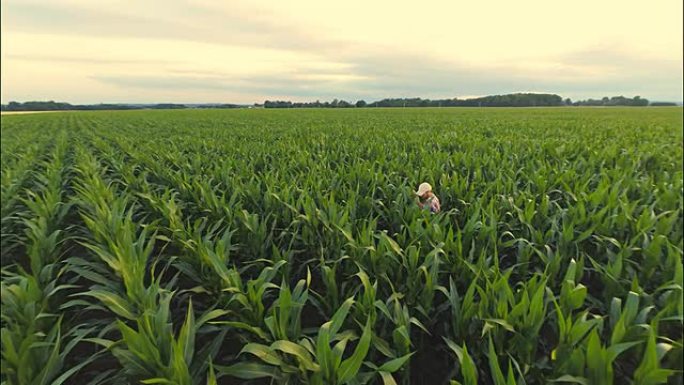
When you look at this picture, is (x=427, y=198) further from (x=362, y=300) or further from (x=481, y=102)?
(x=481, y=102)

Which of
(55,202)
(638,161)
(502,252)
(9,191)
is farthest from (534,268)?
(9,191)

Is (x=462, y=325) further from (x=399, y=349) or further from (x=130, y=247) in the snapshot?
(x=130, y=247)

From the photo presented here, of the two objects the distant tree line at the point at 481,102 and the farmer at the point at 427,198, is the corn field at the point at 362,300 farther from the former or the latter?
the distant tree line at the point at 481,102

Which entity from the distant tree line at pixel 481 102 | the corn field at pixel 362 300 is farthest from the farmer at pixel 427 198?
the distant tree line at pixel 481 102

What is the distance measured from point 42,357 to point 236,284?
3.27ft

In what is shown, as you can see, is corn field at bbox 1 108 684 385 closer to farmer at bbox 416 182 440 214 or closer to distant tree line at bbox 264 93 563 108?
farmer at bbox 416 182 440 214

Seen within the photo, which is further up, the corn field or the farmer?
the farmer

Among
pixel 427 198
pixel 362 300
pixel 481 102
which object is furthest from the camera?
pixel 481 102

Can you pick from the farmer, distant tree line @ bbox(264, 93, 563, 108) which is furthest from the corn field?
distant tree line @ bbox(264, 93, 563, 108)

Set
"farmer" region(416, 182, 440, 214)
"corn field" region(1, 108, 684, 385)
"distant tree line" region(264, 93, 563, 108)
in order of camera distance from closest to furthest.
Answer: "corn field" region(1, 108, 684, 385), "farmer" region(416, 182, 440, 214), "distant tree line" region(264, 93, 563, 108)

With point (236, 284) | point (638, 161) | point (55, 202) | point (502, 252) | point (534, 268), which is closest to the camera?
point (236, 284)

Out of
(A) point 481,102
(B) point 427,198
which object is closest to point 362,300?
(B) point 427,198

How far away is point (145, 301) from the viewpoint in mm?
2322

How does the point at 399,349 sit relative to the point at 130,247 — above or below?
below
